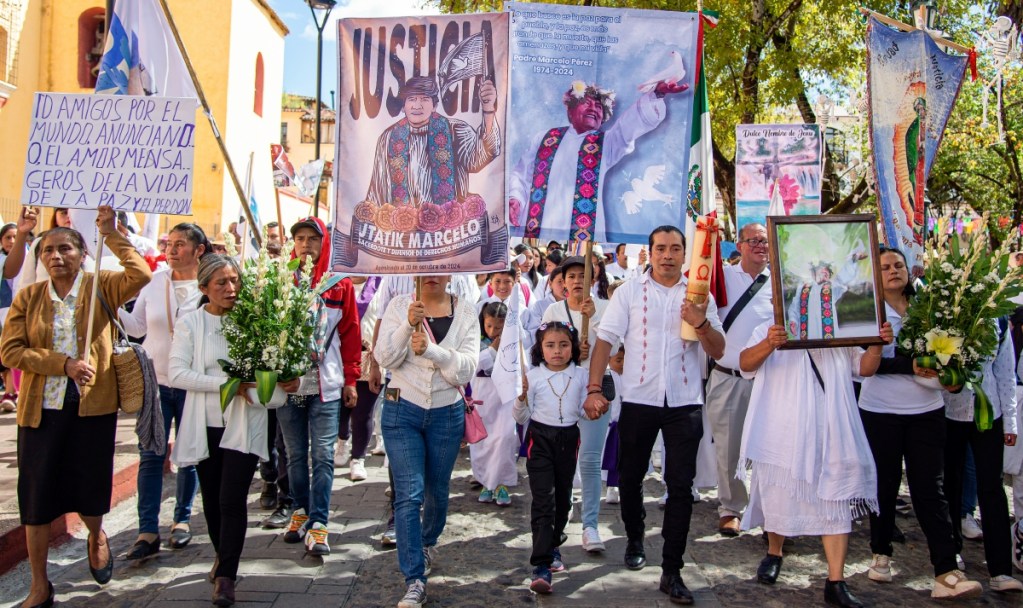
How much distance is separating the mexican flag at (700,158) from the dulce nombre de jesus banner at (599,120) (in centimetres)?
17

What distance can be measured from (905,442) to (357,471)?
184 inches

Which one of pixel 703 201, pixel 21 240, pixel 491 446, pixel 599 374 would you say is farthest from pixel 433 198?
pixel 21 240

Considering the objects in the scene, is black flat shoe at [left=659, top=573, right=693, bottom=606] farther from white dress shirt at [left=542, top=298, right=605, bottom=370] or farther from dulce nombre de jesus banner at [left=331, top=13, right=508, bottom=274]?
dulce nombre de jesus banner at [left=331, top=13, right=508, bottom=274]

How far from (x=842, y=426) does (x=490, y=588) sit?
2315 millimetres

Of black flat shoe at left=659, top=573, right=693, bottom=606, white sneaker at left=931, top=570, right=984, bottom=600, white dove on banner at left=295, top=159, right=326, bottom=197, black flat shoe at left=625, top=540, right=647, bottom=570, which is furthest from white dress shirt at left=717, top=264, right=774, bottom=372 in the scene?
white dove on banner at left=295, top=159, right=326, bottom=197

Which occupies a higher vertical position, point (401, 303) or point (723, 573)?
point (401, 303)

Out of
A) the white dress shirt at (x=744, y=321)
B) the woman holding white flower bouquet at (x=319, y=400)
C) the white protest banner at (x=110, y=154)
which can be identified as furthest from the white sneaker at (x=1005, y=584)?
the white protest banner at (x=110, y=154)

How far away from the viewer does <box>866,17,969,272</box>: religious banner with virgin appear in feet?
22.6

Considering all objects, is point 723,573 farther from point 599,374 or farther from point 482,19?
point 482,19

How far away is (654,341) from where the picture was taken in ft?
18.1

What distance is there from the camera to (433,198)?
17.3ft

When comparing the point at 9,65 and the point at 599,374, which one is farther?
the point at 9,65

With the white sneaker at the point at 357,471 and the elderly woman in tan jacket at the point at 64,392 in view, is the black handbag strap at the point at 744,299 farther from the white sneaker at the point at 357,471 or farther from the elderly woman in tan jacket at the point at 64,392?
the elderly woman in tan jacket at the point at 64,392

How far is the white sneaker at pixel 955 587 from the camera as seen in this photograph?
5203 mm
